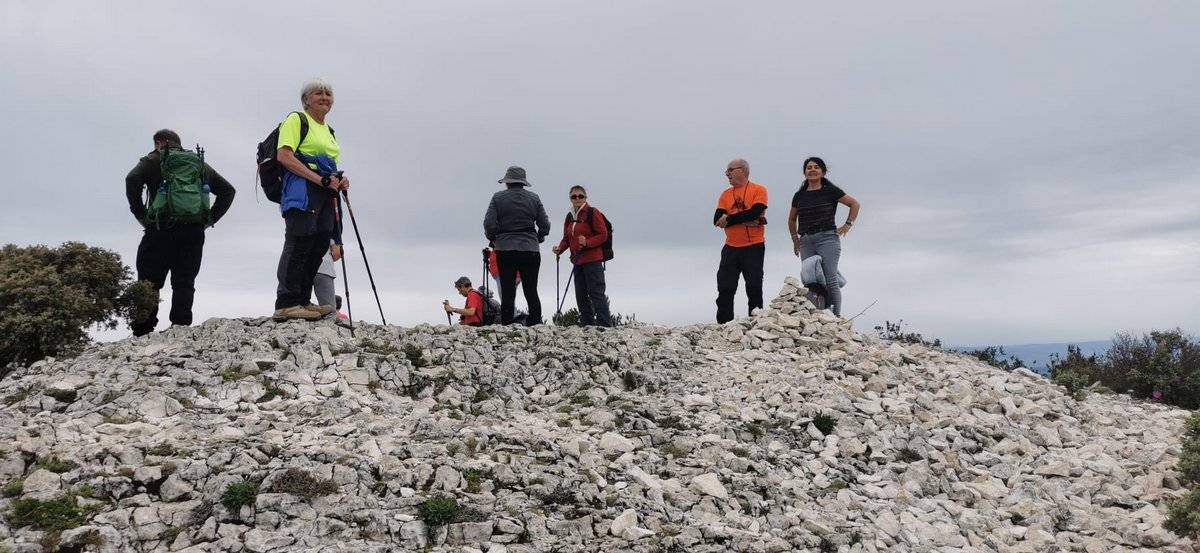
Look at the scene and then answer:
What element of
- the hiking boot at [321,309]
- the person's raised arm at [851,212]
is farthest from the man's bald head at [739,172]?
the hiking boot at [321,309]

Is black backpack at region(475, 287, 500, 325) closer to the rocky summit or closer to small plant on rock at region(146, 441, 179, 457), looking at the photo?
the rocky summit

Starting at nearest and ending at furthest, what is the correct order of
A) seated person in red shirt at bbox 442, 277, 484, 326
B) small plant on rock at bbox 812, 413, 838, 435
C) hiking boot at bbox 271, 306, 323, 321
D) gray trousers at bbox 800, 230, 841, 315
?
small plant on rock at bbox 812, 413, 838, 435, hiking boot at bbox 271, 306, 323, 321, gray trousers at bbox 800, 230, 841, 315, seated person in red shirt at bbox 442, 277, 484, 326

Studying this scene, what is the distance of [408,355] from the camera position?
40.5 ft

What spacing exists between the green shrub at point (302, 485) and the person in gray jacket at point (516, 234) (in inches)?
253

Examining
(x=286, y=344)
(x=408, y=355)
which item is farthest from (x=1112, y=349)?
(x=286, y=344)

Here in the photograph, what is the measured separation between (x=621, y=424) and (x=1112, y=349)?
16.1 meters

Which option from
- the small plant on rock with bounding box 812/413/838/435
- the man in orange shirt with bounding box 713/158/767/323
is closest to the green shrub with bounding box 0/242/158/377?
the man in orange shirt with bounding box 713/158/767/323

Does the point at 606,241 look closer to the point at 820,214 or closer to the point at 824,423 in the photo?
the point at 820,214

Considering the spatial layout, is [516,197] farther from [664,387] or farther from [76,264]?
[76,264]

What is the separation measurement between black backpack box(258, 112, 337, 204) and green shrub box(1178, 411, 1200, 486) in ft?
41.7

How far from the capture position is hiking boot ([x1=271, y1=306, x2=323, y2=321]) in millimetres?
12719

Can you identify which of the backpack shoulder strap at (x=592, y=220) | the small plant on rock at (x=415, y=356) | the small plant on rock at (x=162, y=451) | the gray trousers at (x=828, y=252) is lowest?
the small plant on rock at (x=162, y=451)

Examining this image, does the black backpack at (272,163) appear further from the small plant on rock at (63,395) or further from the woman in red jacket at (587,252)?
the woman in red jacket at (587,252)

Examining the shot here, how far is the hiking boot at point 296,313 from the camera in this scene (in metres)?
12.7
